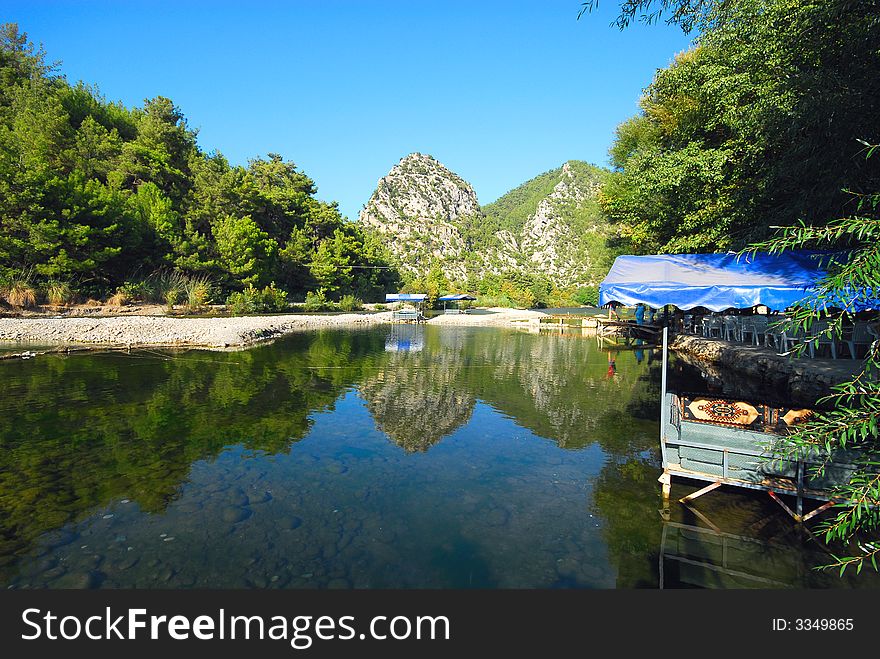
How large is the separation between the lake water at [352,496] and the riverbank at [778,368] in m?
2.70

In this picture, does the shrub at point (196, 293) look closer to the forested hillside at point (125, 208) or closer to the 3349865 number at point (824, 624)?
the forested hillside at point (125, 208)

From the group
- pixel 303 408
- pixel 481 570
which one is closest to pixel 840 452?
pixel 481 570

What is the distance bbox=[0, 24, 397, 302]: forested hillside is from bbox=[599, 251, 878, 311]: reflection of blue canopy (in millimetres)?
35408

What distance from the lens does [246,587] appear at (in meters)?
4.18

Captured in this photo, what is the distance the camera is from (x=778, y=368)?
10.6 metres

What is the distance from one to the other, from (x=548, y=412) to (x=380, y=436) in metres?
4.63

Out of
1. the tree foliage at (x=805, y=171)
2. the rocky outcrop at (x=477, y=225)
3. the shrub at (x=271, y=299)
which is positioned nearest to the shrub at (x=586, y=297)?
the rocky outcrop at (x=477, y=225)

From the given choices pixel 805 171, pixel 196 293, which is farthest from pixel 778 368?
pixel 196 293

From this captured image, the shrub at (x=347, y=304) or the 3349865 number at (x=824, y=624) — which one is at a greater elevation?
the shrub at (x=347, y=304)

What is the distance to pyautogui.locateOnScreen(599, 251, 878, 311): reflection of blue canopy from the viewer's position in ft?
17.6

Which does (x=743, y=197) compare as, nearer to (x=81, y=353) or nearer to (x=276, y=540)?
(x=276, y=540)

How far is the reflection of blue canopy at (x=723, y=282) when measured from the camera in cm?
537

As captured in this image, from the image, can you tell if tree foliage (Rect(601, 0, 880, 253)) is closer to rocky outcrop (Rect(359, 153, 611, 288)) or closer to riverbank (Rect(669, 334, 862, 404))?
riverbank (Rect(669, 334, 862, 404))

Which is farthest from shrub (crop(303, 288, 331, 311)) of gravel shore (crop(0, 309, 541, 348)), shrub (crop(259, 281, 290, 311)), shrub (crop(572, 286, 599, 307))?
shrub (crop(572, 286, 599, 307))
